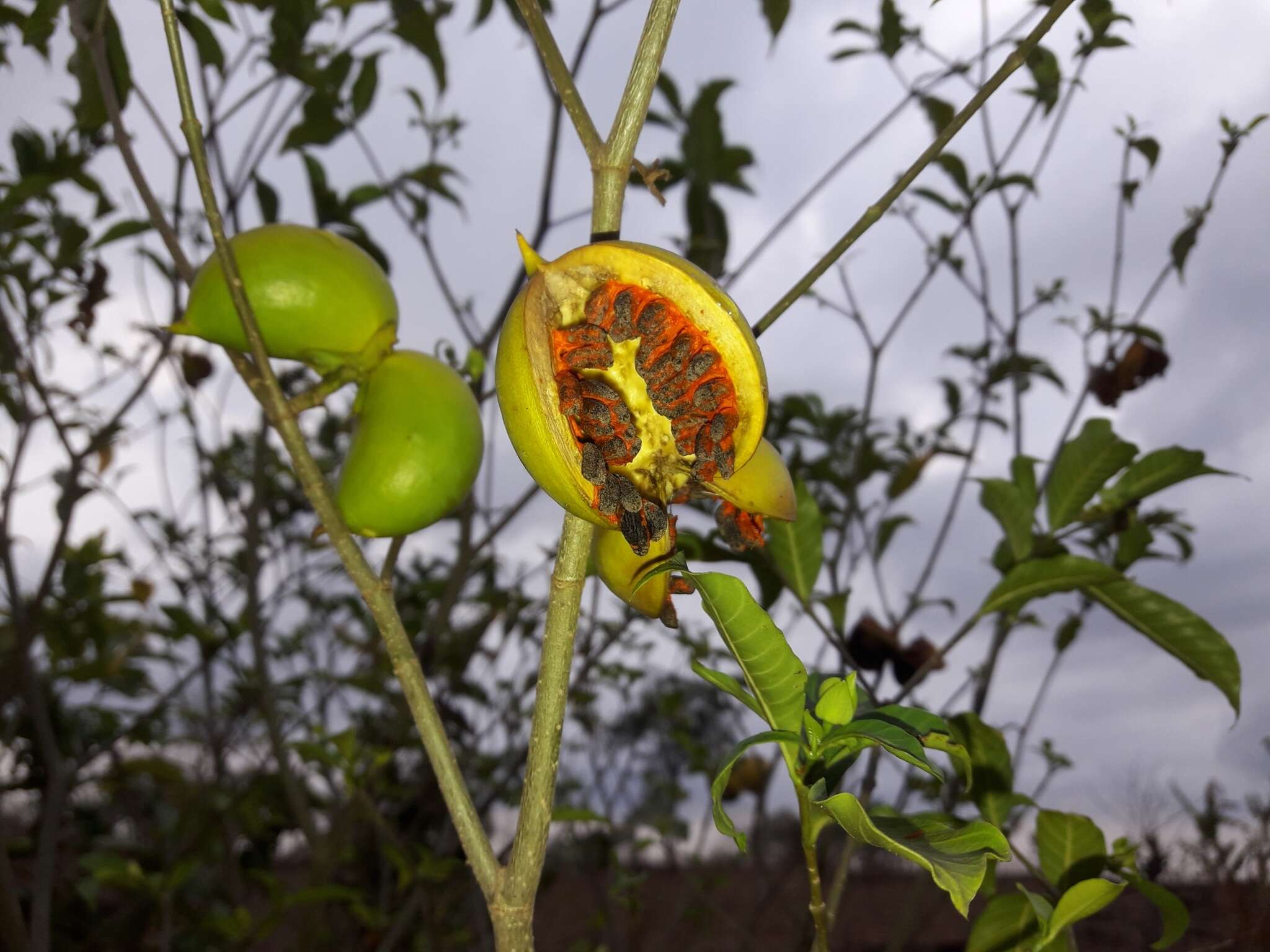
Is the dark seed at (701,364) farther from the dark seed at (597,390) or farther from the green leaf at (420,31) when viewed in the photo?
the green leaf at (420,31)

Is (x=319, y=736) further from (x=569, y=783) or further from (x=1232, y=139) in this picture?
(x=1232, y=139)

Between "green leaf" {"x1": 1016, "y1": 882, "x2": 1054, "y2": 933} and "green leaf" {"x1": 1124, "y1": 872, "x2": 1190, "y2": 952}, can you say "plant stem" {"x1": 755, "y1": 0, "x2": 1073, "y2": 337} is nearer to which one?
"green leaf" {"x1": 1016, "y1": 882, "x2": 1054, "y2": 933}

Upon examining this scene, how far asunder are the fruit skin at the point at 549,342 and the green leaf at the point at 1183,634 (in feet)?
1.91

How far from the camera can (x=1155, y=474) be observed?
43.8 inches

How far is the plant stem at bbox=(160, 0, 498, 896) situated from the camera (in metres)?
0.65

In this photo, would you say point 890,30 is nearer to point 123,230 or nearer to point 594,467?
point 123,230

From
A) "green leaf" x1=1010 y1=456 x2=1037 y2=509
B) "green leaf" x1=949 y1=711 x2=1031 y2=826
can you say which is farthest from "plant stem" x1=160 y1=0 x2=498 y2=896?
"green leaf" x1=1010 y1=456 x2=1037 y2=509

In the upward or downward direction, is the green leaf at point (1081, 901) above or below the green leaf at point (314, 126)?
below

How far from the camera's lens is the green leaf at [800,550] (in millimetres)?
1060

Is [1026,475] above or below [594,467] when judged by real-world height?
above

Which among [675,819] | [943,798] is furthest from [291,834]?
[943,798]

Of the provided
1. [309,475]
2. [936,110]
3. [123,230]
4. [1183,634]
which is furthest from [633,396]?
[936,110]

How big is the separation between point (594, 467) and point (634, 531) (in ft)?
0.17

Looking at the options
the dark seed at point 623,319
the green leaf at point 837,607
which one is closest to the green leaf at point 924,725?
the dark seed at point 623,319
